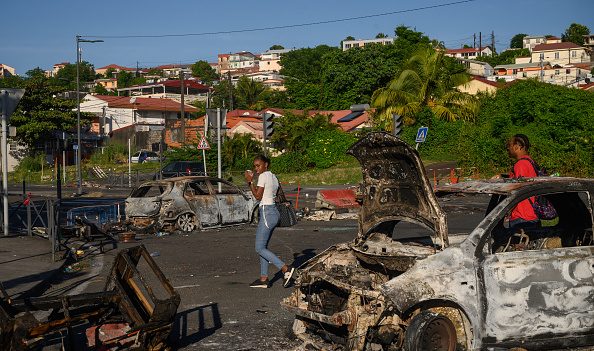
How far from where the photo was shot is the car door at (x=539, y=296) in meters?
6.16

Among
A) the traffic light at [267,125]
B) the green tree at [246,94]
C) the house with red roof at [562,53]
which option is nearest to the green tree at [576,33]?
the house with red roof at [562,53]

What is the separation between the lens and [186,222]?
18.1m

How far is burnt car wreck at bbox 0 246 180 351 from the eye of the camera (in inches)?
245

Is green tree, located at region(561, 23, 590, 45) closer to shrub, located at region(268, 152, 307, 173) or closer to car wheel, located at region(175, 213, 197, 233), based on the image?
shrub, located at region(268, 152, 307, 173)

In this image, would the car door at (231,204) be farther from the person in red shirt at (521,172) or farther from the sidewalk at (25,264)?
the person in red shirt at (521,172)

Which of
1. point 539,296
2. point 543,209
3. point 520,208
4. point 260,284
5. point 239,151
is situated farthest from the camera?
point 239,151

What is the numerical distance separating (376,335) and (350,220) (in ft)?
48.3

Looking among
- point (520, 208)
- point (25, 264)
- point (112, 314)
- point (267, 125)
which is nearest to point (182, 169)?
point (267, 125)

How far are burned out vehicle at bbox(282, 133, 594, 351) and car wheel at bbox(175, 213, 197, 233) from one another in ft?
36.4

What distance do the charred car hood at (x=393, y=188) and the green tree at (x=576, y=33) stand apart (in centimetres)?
14638

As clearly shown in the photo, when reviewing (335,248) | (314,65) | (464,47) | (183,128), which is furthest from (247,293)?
(464,47)

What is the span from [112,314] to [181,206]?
11.4m

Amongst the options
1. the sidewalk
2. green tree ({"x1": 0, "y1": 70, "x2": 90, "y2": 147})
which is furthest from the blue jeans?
green tree ({"x1": 0, "y1": 70, "x2": 90, "y2": 147})

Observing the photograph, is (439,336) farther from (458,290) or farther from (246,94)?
(246,94)
